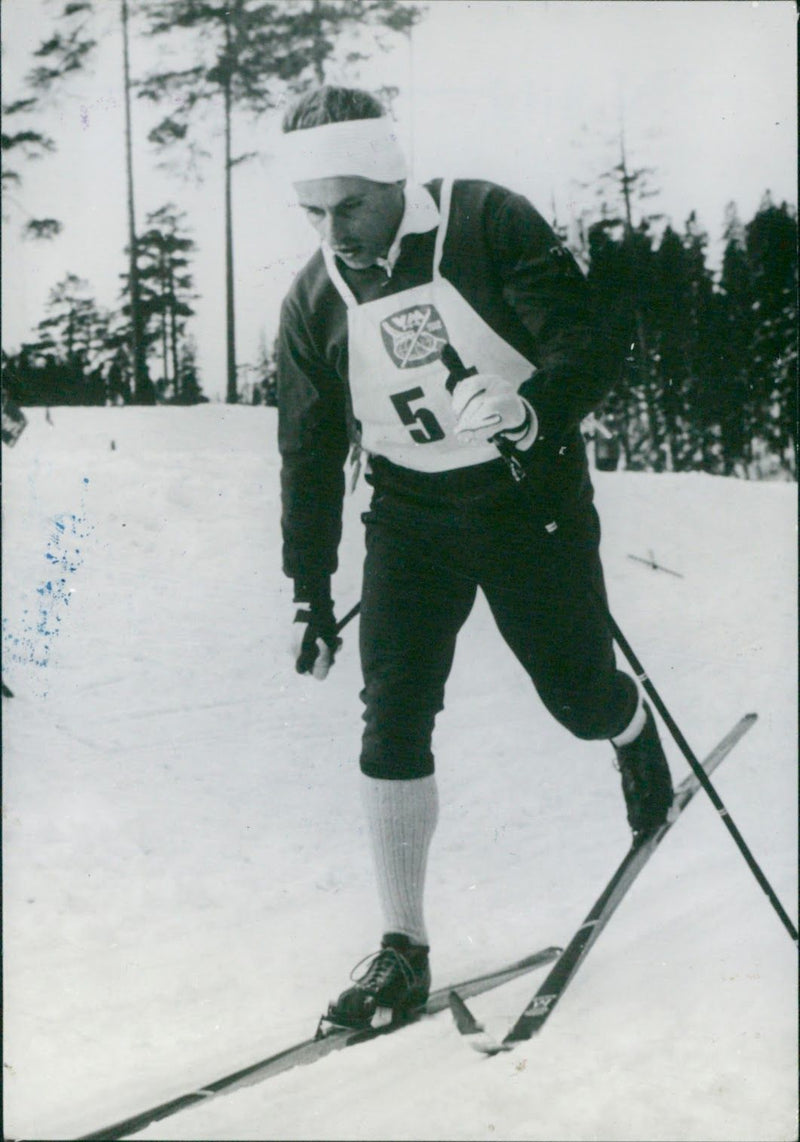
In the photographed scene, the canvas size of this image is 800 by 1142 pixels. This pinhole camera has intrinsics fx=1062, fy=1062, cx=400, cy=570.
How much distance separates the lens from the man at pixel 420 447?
2.01 m

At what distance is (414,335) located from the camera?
205cm

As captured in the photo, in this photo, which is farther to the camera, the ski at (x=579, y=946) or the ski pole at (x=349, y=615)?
the ski pole at (x=349, y=615)

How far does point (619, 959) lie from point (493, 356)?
1.42 m

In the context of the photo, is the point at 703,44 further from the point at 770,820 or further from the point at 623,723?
the point at 770,820

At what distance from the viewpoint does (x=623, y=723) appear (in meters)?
2.47

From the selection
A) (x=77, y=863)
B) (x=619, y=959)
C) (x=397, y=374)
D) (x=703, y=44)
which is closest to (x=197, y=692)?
(x=77, y=863)

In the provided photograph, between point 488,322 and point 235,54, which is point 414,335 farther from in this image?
point 235,54

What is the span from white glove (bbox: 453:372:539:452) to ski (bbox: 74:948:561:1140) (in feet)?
3.83

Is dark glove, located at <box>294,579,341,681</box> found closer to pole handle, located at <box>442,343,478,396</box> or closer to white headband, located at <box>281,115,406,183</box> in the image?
pole handle, located at <box>442,343,478,396</box>

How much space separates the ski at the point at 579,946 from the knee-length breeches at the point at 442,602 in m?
0.51

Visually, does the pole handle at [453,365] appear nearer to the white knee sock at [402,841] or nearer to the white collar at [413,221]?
the white collar at [413,221]

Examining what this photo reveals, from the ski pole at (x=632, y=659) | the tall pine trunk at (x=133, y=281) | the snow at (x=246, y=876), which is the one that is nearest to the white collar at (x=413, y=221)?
the ski pole at (x=632, y=659)

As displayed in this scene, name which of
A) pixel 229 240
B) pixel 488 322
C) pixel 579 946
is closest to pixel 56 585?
pixel 229 240

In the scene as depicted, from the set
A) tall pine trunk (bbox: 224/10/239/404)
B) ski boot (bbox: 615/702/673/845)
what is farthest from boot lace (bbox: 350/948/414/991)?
tall pine trunk (bbox: 224/10/239/404)
